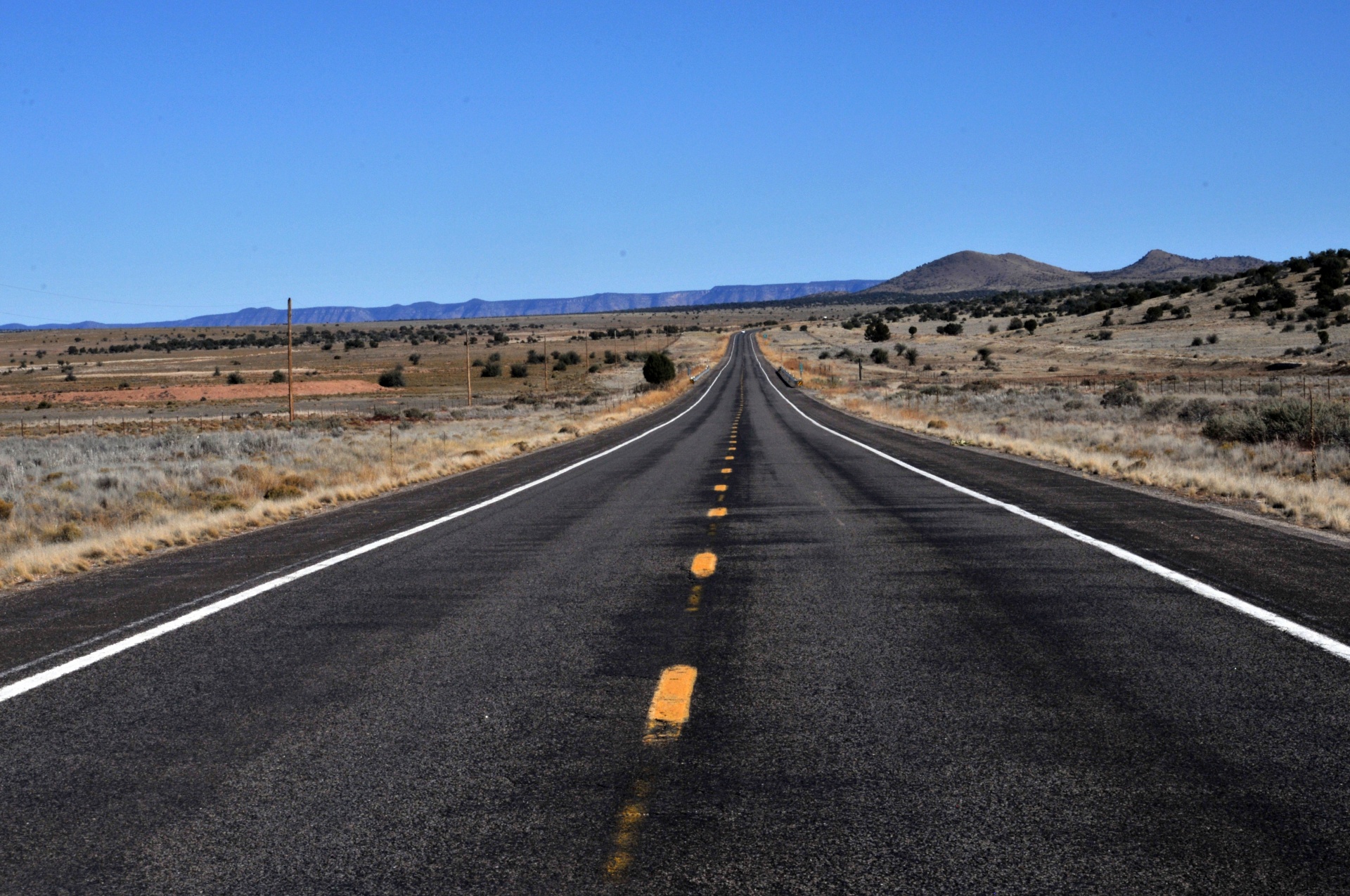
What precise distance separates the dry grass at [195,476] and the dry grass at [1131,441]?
12.3 metres

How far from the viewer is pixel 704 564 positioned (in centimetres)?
917

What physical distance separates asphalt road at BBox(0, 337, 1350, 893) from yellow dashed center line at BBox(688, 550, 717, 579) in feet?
0.12

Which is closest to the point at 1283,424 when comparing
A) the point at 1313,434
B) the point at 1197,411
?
the point at 1313,434

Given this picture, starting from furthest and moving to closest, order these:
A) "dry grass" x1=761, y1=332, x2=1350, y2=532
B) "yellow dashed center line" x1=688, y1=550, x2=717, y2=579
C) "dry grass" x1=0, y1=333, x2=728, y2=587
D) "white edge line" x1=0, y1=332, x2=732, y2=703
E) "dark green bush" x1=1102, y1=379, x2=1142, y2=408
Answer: "dark green bush" x1=1102, y1=379, x2=1142, y2=408 < "dry grass" x1=761, y1=332, x2=1350, y2=532 < "dry grass" x1=0, y1=333, x2=728, y2=587 < "yellow dashed center line" x1=688, y1=550, x2=717, y2=579 < "white edge line" x1=0, y1=332, x2=732, y2=703

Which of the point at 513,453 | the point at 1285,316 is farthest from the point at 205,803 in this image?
the point at 1285,316

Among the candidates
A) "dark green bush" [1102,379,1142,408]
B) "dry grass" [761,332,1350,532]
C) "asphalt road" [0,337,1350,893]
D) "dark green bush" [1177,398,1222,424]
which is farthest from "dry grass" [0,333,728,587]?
"dark green bush" [1102,379,1142,408]

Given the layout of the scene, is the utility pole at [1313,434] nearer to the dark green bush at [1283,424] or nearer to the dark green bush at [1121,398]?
the dark green bush at [1283,424]

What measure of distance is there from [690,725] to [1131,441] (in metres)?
23.7

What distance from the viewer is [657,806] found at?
387 centimetres

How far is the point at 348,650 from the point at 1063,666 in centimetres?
408

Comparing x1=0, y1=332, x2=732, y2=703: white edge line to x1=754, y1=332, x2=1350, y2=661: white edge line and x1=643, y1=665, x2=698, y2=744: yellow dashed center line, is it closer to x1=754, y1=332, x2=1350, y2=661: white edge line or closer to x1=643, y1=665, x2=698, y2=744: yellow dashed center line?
x1=643, y1=665, x2=698, y2=744: yellow dashed center line

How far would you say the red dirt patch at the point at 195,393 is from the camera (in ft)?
255

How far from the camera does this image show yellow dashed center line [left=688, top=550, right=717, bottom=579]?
8750mm

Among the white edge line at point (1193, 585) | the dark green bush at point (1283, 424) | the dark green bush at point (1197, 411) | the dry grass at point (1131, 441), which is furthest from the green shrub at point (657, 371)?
the white edge line at point (1193, 585)
